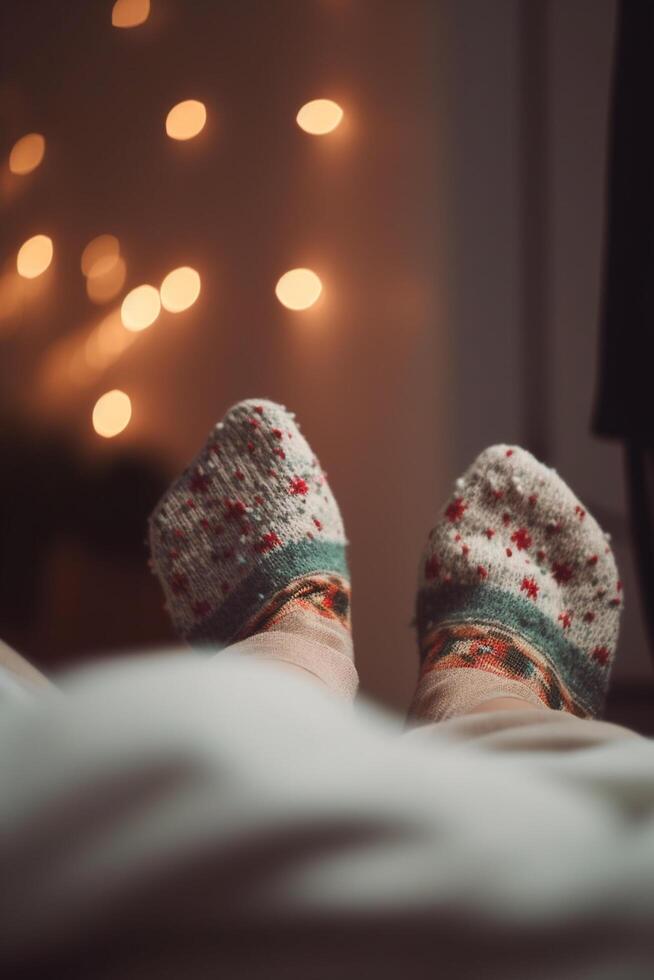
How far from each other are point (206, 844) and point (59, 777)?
4cm

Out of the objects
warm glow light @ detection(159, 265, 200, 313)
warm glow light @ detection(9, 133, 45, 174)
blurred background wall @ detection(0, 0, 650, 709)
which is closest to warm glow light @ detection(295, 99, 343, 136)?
blurred background wall @ detection(0, 0, 650, 709)

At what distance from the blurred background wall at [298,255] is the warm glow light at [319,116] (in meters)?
0.01

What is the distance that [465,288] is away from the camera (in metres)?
1.12

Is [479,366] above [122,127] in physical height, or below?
below

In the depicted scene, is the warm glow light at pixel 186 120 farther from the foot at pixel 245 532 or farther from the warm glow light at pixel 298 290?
the foot at pixel 245 532

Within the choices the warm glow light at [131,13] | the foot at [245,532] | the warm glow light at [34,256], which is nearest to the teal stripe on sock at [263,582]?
the foot at [245,532]

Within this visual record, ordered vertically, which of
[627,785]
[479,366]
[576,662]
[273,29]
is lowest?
[576,662]

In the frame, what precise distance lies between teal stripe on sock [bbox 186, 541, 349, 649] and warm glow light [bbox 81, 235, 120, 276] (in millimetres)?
594

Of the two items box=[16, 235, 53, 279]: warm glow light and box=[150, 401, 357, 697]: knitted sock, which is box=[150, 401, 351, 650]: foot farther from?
box=[16, 235, 53, 279]: warm glow light

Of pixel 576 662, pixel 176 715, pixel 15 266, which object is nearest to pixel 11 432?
pixel 15 266

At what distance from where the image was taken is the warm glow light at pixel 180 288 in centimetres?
108

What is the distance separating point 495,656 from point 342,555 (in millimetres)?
206

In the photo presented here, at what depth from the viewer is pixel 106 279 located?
1105mm

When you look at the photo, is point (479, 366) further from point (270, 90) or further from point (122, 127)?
point (122, 127)
